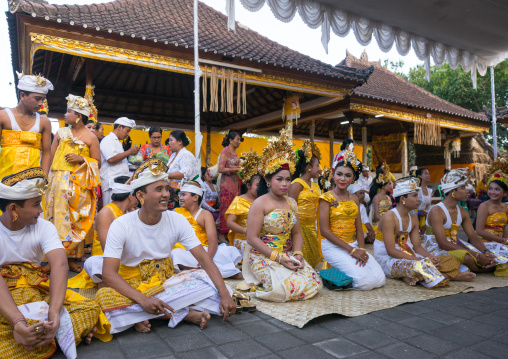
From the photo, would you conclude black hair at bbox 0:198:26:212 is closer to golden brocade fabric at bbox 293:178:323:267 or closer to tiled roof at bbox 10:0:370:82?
golden brocade fabric at bbox 293:178:323:267

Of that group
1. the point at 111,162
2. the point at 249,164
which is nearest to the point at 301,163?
the point at 249,164

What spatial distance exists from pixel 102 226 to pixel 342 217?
8.77 feet

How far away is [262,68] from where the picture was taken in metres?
8.77

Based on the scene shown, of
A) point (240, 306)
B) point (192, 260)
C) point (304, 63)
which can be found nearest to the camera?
point (240, 306)

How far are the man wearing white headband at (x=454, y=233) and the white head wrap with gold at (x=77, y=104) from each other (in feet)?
15.3

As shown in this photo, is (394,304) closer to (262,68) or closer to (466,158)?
(262,68)

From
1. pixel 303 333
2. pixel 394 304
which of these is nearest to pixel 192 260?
pixel 303 333

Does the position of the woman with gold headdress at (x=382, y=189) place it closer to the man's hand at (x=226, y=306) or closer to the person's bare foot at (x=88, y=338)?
the man's hand at (x=226, y=306)

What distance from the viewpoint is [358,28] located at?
3182mm

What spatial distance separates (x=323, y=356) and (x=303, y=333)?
0.37 meters

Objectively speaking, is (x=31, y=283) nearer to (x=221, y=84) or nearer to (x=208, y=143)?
(x=221, y=84)

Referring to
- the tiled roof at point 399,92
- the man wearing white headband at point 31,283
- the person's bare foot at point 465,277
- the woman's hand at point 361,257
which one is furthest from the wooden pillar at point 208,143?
the man wearing white headband at point 31,283

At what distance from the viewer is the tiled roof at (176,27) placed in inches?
262

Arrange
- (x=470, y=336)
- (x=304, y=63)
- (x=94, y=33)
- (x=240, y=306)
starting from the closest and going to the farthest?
(x=470, y=336) < (x=240, y=306) < (x=94, y=33) < (x=304, y=63)
